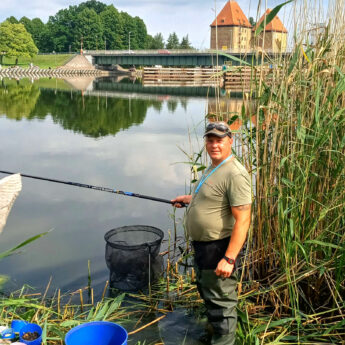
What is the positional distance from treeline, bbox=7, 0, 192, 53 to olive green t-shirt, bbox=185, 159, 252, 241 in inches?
3262

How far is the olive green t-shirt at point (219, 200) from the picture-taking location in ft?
9.15

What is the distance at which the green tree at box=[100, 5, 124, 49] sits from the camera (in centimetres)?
8925

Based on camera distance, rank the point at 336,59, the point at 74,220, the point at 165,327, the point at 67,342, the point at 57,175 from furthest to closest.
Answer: the point at 57,175
the point at 74,220
the point at 165,327
the point at 336,59
the point at 67,342

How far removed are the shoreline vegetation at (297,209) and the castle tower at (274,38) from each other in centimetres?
13

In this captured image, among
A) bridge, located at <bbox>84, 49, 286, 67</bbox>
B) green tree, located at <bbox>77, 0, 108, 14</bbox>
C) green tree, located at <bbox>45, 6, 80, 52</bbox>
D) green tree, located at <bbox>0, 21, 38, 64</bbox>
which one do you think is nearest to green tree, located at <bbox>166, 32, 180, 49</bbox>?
green tree, located at <bbox>77, 0, 108, 14</bbox>

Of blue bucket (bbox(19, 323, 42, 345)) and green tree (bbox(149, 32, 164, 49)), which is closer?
blue bucket (bbox(19, 323, 42, 345))

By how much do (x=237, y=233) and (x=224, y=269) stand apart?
259 mm

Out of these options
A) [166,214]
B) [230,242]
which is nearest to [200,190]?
[230,242]

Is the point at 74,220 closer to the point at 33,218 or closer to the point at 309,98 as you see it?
the point at 33,218

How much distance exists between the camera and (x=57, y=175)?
9.89 metres

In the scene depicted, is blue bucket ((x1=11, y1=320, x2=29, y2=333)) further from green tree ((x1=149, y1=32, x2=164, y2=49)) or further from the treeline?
green tree ((x1=149, y1=32, x2=164, y2=49))

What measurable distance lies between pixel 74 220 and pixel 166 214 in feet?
4.88

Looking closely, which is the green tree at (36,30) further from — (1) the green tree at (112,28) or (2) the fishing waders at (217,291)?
(2) the fishing waders at (217,291)

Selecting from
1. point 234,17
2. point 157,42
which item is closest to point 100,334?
point 234,17
